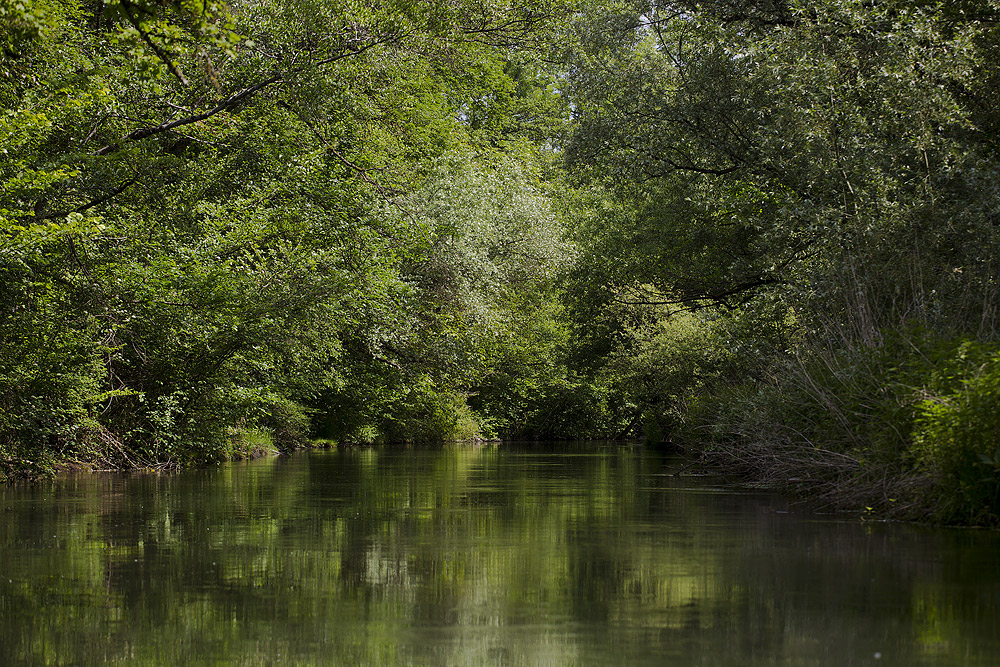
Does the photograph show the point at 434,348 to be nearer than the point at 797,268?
No

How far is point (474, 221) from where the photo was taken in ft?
97.8

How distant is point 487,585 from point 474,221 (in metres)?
22.4

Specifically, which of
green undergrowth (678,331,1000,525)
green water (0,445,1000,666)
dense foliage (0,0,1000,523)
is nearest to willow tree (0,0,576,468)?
dense foliage (0,0,1000,523)

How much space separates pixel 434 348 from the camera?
30250 millimetres

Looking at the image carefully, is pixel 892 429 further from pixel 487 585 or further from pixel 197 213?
pixel 197 213

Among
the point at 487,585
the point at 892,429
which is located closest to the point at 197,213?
the point at 892,429

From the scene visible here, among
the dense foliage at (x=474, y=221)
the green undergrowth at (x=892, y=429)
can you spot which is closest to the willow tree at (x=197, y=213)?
the dense foliage at (x=474, y=221)

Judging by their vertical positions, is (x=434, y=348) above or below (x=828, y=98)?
below

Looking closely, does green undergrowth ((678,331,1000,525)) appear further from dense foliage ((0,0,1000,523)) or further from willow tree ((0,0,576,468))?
willow tree ((0,0,576,468))

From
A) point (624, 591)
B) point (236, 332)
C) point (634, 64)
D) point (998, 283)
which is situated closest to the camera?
point (624, 591)

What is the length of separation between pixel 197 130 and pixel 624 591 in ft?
55.9

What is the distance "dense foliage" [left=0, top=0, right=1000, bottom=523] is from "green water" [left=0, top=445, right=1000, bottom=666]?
275 centimetres

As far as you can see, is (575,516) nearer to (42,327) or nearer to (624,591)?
(624,591)

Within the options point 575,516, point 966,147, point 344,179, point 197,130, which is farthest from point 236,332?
point 966,147
